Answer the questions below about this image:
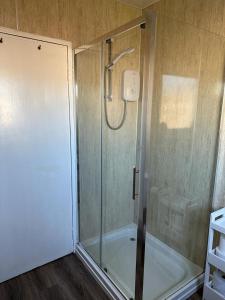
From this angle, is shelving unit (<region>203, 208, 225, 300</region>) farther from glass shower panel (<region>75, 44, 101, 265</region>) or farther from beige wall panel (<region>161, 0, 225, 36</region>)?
beige wall panel (<region>161, 0, 225, 36</region>)

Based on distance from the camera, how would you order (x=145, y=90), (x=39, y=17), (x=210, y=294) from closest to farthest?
(x=145, y=90)
(x=210, y=294)
(x=39, y=17)

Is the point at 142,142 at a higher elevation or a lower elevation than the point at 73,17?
lower

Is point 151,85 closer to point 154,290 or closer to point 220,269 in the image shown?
point 220,269

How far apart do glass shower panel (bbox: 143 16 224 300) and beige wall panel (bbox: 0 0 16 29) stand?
3.63 feet

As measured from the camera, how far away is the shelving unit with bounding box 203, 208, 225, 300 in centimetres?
153

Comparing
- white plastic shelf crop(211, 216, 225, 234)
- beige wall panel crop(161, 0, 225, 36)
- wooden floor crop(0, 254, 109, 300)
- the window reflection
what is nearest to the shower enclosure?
the window reflection

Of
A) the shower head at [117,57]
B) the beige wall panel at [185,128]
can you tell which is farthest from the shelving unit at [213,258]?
the shower head at [117,57]

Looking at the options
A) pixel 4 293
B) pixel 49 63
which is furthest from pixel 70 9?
pixel 4 293

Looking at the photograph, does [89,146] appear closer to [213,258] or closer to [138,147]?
[138,147]

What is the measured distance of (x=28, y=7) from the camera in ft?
5.56

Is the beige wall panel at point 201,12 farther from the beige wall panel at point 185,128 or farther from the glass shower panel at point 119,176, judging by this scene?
the glass shower panel at point 119,176

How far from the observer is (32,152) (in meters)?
1.88

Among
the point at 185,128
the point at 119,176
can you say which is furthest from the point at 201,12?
the point at 119,176

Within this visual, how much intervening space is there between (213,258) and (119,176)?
3.60 ft
